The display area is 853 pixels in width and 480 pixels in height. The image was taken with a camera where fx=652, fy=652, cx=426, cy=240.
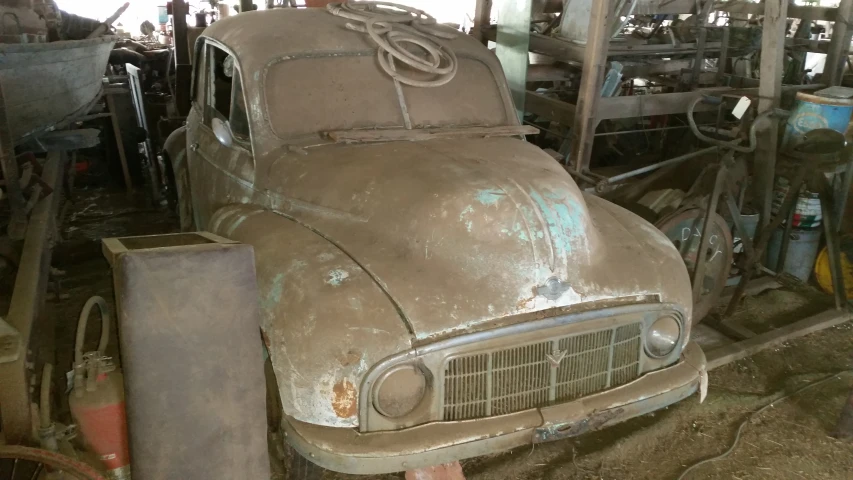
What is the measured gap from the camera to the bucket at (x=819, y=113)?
15.8ft

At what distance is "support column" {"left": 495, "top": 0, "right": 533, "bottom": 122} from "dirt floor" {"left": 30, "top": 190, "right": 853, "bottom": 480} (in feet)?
8.95

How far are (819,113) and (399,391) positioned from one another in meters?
4.16

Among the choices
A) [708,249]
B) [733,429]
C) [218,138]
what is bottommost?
[733,429]

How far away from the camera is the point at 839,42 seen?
19.0ft

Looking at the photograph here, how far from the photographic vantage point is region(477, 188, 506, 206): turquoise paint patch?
110 inches

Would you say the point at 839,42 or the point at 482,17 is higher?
the point at 482,17

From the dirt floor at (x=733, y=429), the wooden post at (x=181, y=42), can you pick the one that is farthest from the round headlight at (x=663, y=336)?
the wooden post at (x=181, y=42)

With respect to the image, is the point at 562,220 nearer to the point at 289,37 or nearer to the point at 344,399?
the point at 344,399

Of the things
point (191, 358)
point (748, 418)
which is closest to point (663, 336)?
point (748, 418)

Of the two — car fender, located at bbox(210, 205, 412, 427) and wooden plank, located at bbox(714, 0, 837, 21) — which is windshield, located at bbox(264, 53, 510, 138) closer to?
car fender, located at bbox(210, 205, 412, 427)

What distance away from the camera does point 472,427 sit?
252 cm

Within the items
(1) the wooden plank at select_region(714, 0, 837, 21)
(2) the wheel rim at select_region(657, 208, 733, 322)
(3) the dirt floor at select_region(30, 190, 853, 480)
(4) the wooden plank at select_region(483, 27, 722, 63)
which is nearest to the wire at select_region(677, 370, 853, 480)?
(3) the dirt floor at select_region(30, 190, 853, 480)

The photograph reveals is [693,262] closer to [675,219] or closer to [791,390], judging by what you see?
[675,219]

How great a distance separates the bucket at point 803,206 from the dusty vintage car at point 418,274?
240cm
